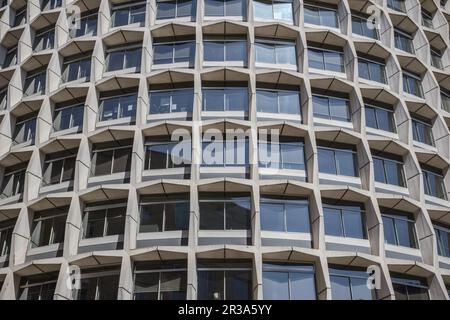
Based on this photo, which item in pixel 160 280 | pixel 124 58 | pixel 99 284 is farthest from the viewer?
pixel 124 58

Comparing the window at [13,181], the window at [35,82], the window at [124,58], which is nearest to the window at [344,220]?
the window at [124,58]

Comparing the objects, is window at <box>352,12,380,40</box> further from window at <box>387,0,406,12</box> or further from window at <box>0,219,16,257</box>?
window at <box>0,219,16,257</box>

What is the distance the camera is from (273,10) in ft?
119

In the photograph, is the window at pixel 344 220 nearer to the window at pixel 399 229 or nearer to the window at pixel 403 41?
the window at pixel 399 229

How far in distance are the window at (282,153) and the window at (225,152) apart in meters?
1.00

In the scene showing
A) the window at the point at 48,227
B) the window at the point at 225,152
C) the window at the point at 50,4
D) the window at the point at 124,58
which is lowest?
the window at the point at 48,227

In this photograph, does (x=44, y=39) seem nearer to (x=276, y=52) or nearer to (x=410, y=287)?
(x=276, y=52)

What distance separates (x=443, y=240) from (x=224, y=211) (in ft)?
46.2

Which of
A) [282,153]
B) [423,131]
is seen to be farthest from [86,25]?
[423,131]

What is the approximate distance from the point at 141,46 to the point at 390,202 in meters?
18.3

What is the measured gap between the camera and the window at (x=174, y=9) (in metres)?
35.8

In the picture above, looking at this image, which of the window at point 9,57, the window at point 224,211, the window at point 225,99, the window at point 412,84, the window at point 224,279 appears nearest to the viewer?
the window at point 224,279

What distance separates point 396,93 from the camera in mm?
35219
